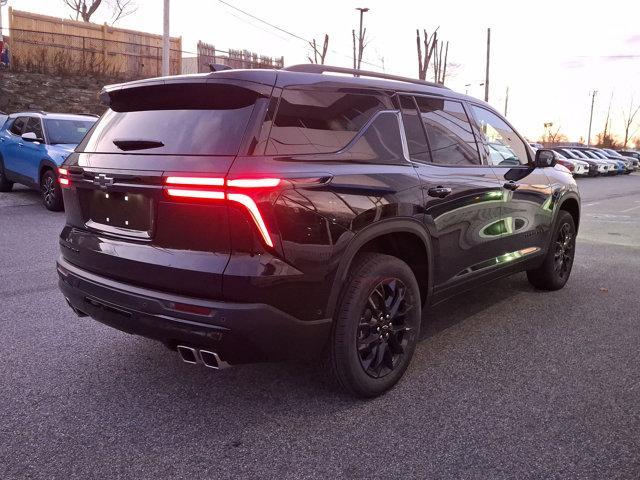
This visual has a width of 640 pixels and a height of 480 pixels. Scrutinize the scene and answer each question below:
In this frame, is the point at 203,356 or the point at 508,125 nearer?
the point at 203,356

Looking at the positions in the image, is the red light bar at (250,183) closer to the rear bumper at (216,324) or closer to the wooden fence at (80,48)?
the rear bumper at (216,324)

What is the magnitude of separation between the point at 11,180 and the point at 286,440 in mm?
11447

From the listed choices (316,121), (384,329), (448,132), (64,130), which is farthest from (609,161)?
(316,121)

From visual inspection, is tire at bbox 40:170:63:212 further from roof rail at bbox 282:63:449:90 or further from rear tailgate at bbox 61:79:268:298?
roof rail at bbox 282:63:449:90

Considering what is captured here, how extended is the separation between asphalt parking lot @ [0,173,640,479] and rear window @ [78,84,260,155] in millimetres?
1394

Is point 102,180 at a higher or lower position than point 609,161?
higher

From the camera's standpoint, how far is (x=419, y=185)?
3434 millimetres

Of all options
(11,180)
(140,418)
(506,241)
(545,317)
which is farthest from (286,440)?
(11,180)

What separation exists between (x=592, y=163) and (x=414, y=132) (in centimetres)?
3342

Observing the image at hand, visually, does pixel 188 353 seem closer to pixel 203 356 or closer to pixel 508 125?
pixel 203 356

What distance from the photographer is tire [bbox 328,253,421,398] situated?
3.01 m

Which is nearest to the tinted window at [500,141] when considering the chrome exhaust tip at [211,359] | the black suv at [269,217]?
the black suv at [269,217]

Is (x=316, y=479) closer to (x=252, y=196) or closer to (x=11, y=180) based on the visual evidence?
(x=252, y=196)

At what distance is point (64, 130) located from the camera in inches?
422
